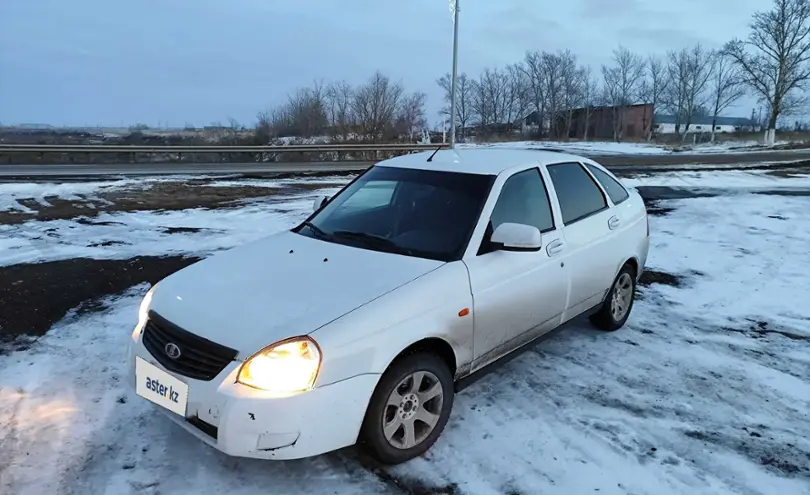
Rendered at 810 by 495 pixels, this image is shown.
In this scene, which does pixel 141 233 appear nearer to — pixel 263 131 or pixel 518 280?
pixel 518 280

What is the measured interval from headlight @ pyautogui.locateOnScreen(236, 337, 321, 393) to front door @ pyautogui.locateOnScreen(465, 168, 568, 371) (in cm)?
110

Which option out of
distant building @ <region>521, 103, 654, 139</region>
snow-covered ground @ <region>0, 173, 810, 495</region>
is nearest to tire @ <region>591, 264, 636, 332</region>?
snow-covered ground @ <region>0, 173, 810, 495</region>

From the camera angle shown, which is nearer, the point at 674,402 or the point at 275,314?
the point at 275,314

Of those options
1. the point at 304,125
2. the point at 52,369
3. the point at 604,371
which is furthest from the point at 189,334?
the point at 304,125

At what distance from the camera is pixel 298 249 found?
12.1ft

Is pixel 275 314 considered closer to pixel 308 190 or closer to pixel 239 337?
pixel 239 337

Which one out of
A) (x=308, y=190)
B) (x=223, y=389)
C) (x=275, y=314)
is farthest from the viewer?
(x=308, y=190)

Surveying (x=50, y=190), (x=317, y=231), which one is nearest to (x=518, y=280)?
(x=317, y=231)

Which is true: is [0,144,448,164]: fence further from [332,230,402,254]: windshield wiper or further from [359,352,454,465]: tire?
[359,352,454,465]: tire

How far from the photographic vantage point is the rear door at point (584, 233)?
416cm

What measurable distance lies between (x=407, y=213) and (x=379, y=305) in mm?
1182

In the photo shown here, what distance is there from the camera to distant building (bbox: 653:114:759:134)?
81125mm

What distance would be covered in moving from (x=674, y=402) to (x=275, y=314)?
8.88 feet

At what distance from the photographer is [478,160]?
4.23 meters
